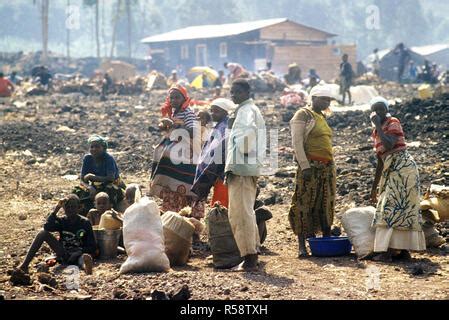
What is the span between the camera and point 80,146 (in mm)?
16219

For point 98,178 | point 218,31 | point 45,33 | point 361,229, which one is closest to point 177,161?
point 98,178

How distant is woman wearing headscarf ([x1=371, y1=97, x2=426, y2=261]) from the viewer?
22.4 ft

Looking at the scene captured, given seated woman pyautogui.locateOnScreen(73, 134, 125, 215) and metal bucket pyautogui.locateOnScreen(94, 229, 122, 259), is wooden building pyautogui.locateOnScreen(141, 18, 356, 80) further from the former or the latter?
metal bucket pyautogui.locateOnScreen(94, 229, 122, 259)

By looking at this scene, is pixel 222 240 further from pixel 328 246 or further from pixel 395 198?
pixel 395 198

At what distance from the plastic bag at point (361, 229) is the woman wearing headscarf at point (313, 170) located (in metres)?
0.25

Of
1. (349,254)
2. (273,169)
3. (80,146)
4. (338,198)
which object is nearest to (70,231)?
(349,254)

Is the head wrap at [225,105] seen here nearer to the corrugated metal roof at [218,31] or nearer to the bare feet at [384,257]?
the bare feet at [384,257]

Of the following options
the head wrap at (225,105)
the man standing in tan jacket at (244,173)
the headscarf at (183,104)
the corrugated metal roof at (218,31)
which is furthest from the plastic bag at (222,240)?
the corrugated metal roof at (218,31)

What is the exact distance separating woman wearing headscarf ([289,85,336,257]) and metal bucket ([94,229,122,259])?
1.67 metres

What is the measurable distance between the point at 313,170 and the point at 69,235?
231cm

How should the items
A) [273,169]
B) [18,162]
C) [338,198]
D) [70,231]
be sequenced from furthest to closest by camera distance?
[18,162] → [273,169] → [338,198] → [70,231]

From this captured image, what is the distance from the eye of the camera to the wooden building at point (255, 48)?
152 feet

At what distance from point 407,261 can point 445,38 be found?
9431cm
